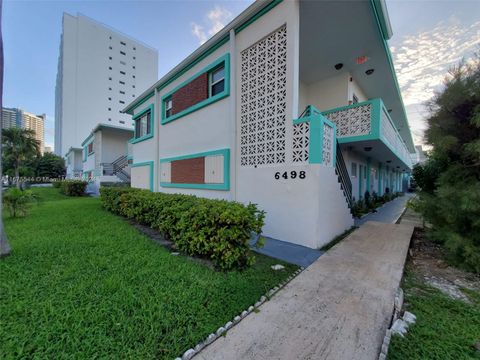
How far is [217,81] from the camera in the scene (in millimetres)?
7512

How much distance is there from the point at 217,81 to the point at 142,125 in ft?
24.3

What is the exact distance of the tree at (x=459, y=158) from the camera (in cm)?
376

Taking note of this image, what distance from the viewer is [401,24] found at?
282 inches

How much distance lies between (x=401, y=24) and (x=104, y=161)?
22803mm

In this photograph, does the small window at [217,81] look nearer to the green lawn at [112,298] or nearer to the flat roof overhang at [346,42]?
the flat roof overhang at [346,42]

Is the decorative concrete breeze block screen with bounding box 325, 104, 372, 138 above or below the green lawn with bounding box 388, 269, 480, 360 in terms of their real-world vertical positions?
above

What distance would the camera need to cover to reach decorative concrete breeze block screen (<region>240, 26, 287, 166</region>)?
5383 mm

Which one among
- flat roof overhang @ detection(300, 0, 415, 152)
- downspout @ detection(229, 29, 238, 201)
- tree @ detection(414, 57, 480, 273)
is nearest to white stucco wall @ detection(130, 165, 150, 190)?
downspout @ detection(229, 29, 238, 201)

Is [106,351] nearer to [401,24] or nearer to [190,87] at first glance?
[190,87]

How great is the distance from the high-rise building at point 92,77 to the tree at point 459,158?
1758 inches

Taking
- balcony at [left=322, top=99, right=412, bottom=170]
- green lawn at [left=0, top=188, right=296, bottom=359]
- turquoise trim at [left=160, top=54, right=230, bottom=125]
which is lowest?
green lawn at [left=0, top=188, right=296, bottom=359]

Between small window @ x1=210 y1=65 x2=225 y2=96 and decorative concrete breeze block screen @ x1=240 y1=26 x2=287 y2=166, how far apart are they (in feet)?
3.82

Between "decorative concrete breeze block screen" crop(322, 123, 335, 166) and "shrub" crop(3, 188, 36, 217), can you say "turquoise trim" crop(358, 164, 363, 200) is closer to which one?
"decorative concrete breeze block screen" crop(322, 123, 335, 166)

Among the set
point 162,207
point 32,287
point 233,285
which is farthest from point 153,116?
point 233,285
